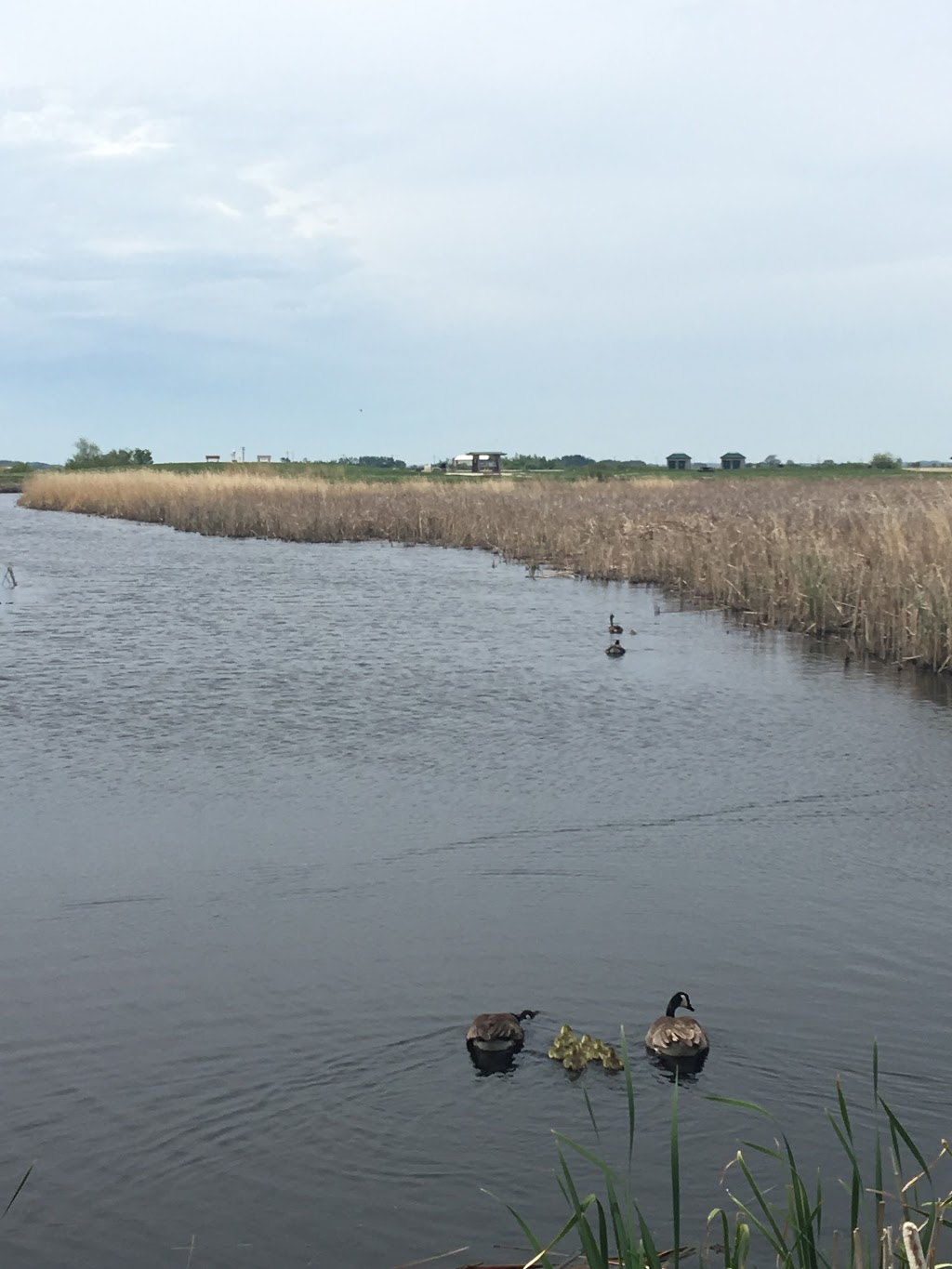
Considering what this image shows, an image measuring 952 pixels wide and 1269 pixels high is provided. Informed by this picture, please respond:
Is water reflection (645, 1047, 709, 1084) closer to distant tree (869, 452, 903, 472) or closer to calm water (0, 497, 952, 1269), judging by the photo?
calm water (0, 497, 952, 1269)

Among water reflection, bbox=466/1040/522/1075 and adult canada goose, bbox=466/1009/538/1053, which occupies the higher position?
adult canada goose, bbox=466/1009/538/1053

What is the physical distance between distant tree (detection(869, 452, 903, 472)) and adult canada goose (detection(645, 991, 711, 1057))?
8210cm

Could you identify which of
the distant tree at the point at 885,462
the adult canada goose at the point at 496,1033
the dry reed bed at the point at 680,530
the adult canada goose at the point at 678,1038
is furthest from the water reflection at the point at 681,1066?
the distant tree at the point at 885,462

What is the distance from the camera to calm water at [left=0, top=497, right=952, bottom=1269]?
5.21 metres

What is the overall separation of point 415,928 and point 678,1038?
2.35 m

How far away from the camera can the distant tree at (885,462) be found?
86312 millimetres

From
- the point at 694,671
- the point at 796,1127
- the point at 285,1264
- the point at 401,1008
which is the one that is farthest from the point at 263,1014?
the point at 694,671

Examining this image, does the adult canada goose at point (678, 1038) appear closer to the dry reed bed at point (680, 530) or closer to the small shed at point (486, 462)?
the dry reed bed at point (680, 530)

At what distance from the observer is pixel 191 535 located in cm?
4362

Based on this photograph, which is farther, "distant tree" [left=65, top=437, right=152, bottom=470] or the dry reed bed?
"distant tree" [left=65, top=437, right=152, bottom=470]

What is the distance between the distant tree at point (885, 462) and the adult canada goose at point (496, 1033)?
8224 centimetres

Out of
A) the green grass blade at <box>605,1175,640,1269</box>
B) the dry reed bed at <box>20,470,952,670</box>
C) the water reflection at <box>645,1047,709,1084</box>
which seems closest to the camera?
the green grass blade at <box>605,1175,640,1269</box>

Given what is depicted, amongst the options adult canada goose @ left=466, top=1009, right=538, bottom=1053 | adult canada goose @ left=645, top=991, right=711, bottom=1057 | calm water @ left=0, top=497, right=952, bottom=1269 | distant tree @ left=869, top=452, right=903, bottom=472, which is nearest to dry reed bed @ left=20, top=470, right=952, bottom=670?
calm water @ left=0, top=497, right=952, bottom=1269

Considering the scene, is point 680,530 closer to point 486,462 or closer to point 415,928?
point 415,928
